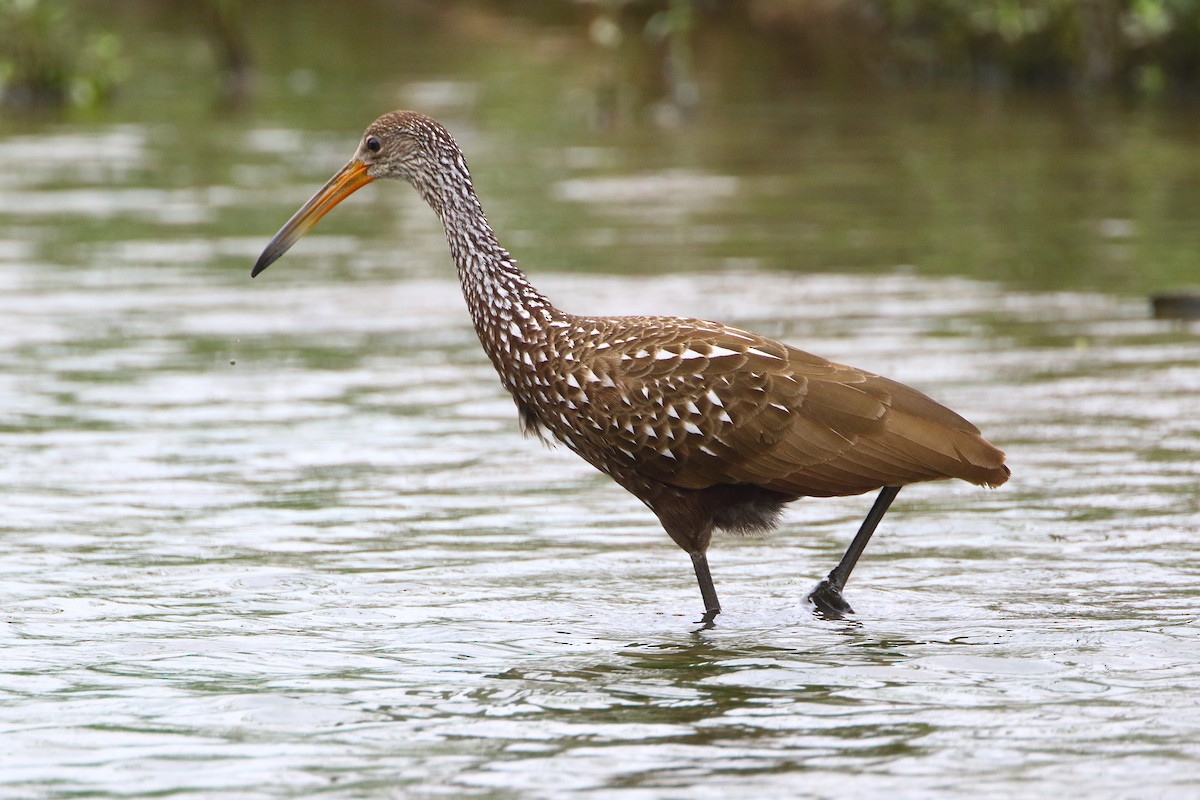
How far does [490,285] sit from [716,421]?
1.22 m

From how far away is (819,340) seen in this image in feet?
45.4

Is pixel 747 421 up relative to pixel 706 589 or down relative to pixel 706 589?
up

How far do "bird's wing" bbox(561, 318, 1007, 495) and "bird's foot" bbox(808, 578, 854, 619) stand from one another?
1.50ft

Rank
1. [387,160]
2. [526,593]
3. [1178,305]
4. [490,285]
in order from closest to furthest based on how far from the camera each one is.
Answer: [490,285]
[526,593]
[387,160]
[1178,305]

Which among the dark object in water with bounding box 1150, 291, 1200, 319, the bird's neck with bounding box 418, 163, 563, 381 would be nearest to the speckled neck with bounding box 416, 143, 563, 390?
the bird's neck with bounding box 418, 163, 563, 381

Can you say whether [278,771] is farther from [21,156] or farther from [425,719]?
[21,156]

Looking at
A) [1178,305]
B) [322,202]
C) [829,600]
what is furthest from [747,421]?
[1178,305]

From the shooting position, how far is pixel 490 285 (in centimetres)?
832

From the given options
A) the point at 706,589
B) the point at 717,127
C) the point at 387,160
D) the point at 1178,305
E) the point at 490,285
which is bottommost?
the point at 706,589

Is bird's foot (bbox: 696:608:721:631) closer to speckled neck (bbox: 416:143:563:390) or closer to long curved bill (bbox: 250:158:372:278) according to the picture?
speckled neck (bbox: 416:143:563:390)

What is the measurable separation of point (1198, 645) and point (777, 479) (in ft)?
5.44

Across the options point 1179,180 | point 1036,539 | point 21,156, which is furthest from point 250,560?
point 21,156

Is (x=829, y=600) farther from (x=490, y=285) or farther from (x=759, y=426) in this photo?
(x=490, y=285)

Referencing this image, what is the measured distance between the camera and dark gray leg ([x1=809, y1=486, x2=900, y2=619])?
793 centimetres
